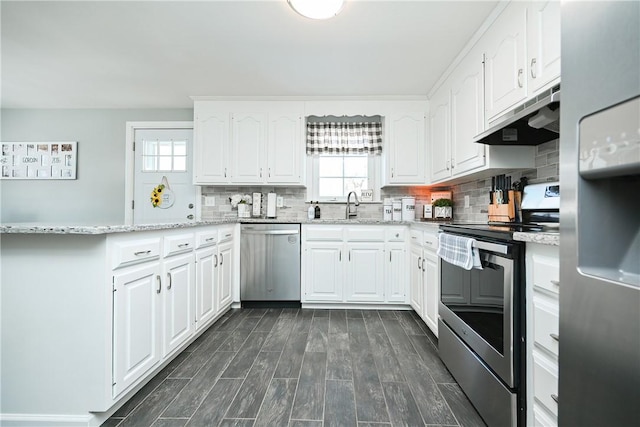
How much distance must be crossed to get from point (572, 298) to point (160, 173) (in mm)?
4183

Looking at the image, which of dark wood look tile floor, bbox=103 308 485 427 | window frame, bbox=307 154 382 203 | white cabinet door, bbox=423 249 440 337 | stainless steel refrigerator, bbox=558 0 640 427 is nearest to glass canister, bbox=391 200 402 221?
window frame, bbox=307 154 382 203

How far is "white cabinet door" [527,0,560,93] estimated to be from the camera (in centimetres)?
139

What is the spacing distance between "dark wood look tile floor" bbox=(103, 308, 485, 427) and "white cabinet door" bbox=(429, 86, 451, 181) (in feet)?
5.06

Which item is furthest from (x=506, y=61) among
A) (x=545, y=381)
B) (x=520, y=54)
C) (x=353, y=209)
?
(x=353, y=209)

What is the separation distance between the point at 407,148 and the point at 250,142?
1800 mm

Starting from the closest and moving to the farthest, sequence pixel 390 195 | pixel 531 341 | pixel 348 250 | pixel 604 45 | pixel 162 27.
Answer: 1. pixel 604 45
2. pixel 531 341
3. pixel 162 27
4. pixel 348 250
5. pixel 390 195

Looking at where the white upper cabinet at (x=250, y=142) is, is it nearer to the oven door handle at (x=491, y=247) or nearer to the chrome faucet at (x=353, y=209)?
the chrome faucet at (x=353, y=209)

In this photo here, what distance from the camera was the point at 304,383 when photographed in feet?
5.49

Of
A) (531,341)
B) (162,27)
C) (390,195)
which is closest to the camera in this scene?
(531,341)

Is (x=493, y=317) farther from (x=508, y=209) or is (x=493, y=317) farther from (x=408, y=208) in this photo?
(x=408, y=208)

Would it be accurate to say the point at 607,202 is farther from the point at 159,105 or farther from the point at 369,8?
the point at 159,105

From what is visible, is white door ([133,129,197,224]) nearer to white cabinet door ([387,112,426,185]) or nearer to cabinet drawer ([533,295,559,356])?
white cabinet door ([387,112,426,185])

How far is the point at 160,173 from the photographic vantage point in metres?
3.76

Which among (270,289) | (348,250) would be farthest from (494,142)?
(270,289)
